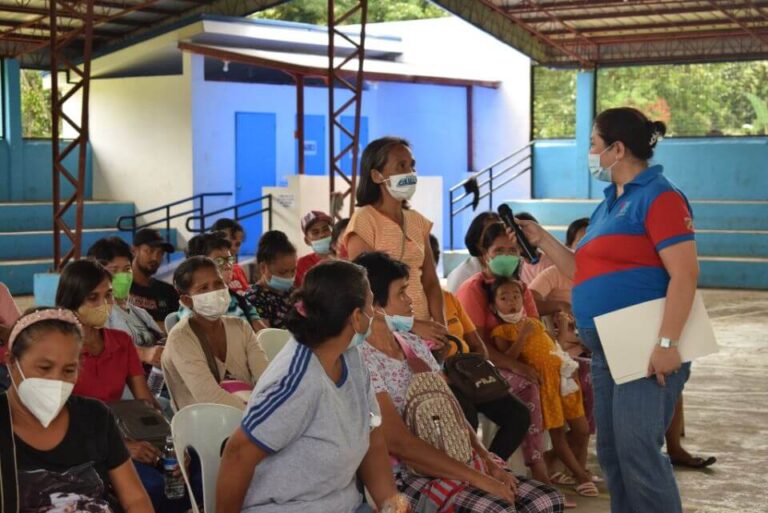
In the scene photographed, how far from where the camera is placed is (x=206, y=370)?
4125mm

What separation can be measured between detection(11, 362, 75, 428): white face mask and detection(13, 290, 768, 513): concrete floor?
2.79 meters

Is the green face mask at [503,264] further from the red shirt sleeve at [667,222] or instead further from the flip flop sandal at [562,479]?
the red shirt sleeve at [667,222]

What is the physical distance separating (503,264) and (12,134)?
14.1 metres

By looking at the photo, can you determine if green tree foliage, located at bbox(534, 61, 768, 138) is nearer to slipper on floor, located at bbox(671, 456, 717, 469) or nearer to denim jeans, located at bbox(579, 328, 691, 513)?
slipper on floor, located at bbox(671, 456, 717, 469)

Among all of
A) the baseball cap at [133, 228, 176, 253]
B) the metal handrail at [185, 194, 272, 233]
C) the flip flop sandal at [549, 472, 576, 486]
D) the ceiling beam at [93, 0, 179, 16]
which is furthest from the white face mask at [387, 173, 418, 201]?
the ceiling beam at [93, 0, 179, 16]

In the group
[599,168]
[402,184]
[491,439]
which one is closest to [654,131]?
[599,168]

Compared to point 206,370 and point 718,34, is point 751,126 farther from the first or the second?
point 206,370

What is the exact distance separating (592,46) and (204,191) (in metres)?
6.99

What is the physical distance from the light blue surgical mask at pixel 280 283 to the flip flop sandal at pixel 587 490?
6.03 ft

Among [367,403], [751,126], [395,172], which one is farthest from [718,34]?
[367,403]

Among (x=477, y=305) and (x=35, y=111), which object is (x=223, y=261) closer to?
(x=477, y=305)

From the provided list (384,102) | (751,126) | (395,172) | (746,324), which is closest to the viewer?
(395,172)

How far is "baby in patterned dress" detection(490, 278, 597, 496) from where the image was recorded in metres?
5.18

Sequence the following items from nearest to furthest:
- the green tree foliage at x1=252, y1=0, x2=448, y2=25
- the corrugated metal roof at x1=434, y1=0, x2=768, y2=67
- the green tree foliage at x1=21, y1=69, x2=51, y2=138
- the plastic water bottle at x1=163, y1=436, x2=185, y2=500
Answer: the plastic water bottle at x1=163, y1=436, x2=185, y2=500, the corrugated metal roof at x1=434, y1=0, x2=768, y2=67, the green tree foliage at x1=21, y1=69, x2=51, y2=138, the green tree foliage at x1=252, y1=0, x2=448, y2=25
